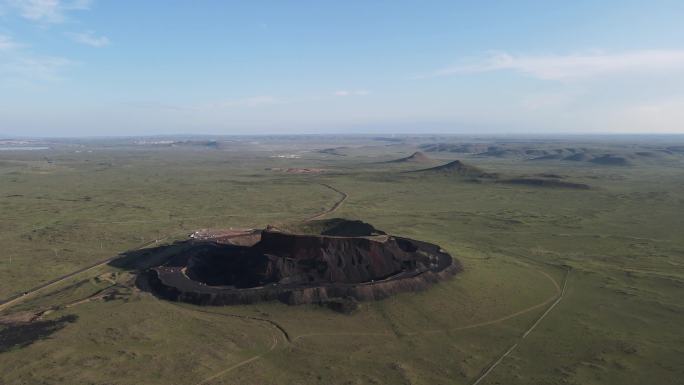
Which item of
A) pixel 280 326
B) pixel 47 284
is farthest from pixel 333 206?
pixel 280 326

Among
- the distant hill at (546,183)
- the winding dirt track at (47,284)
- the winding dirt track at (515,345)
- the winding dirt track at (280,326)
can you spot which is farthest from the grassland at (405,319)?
the distant hill at (546,183)

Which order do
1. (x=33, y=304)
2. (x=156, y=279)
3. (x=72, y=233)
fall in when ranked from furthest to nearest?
1. (x=72, y=233)
2. (x=156, y=279)
3. (x=33, y=304)

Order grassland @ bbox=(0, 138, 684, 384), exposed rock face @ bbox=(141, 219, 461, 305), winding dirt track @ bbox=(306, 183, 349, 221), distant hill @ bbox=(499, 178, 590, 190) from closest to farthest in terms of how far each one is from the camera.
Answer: grassland @ bbox=(0, 138, 684, 384) → exposed rock face @ bbox=(141, 219, 461, 305) → winding dirt track @ bbox=(306, 183, 349, 221) → distant hill @ bbox=(499, 178, 590, 190)

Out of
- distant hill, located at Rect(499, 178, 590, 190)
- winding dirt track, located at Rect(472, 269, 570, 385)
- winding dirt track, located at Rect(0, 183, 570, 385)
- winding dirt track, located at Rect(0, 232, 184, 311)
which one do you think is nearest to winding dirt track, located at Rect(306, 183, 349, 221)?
winding dirt track, located at Rect(0, 232, 184, 311)

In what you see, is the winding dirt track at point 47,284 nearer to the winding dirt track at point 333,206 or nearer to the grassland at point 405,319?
the grassland at point 405,319

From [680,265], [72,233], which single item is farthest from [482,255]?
[72,233]

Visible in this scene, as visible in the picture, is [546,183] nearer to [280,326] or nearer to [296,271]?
[296,271]

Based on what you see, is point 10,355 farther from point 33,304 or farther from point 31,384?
point 33,304

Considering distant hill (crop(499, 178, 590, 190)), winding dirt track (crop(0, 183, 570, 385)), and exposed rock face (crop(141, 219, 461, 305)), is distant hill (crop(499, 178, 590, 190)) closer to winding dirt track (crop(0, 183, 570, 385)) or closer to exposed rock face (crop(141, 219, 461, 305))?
winding dirt track (crop(0, 183, 570, 385))
